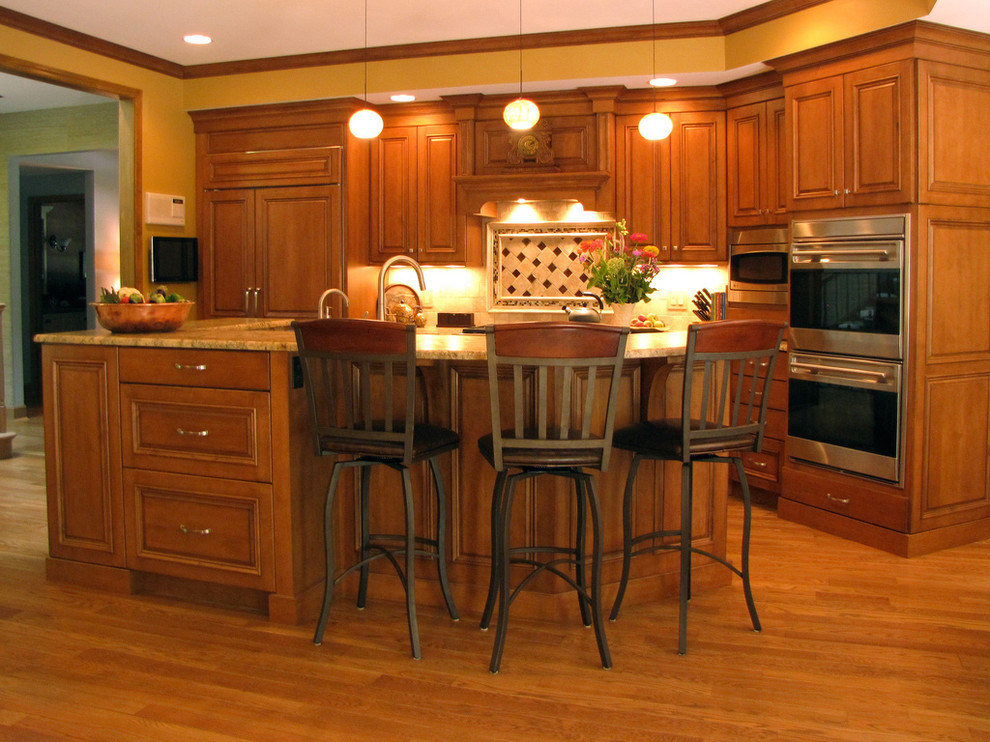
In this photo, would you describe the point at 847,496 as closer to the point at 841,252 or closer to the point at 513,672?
the point at 841,252

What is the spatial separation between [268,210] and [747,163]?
3.16 meters

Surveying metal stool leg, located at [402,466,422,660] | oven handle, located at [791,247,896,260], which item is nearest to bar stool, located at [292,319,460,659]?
metal stool leg, located at [402,466,422,660]

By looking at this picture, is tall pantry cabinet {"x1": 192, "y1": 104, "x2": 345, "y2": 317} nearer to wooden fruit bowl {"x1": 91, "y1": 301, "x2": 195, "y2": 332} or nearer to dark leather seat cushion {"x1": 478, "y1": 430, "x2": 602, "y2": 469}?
wooden fruit bowl {"x1": 91, "y1": 301, "x2": 195, "y2": 332}

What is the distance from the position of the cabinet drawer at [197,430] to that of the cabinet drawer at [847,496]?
2.83m

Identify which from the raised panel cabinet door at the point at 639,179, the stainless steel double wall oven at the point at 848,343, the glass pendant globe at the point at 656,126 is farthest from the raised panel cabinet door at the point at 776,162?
the glass pendant globe at the point at 656,126

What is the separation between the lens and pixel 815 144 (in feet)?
14.6

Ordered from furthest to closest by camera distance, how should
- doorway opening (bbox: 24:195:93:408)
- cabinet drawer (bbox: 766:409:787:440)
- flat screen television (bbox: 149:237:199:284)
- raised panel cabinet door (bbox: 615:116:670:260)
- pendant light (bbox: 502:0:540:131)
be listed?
doorway opening (bbox: 24:195:93:408) → flat screen television (bbox: 149:237:199:284) → raised panel cabinet door (bbox: 615:116:670:260) → cabinet drawer (bbox: 766:409:787:440) → pendant light (bbox: 502:0:540:131)

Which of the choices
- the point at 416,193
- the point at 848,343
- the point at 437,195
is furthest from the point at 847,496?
the point at 416,193

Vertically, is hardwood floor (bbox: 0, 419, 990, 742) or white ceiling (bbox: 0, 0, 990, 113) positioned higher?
white ceiling (bbox: 0, 0, 990, 113)

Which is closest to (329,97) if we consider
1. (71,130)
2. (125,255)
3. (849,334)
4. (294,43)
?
(294,43)

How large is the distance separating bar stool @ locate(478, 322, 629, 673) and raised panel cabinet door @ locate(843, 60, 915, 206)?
2064 millimetres

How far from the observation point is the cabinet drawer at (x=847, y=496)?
409 centimetres

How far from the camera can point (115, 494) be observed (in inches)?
132

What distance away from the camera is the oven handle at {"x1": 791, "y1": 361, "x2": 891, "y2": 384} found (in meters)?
4.12
